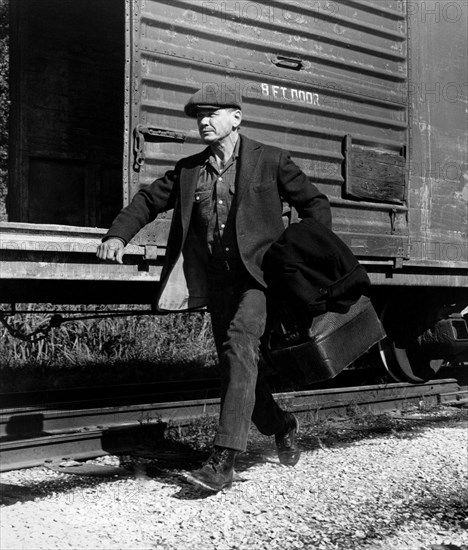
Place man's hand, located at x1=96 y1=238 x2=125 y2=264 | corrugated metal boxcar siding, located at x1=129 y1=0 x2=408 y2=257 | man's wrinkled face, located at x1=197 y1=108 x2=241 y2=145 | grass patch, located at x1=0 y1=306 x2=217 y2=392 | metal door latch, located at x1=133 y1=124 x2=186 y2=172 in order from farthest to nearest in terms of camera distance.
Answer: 1. grass patch, located at x1=0 y1=306 x2=217 y2=392
2. corrugated metal boxcar siding, located at x1=129 y1=0 x2=408 y2=257
3. metal door latch, located at x1=133 y1=124 x2=186 y2=172
4. man's wrinkled face, located at x1=197 y1=108 x2=241 y2=145
5. man's hand, located at x1=96 y1=238 x2=125 y2=264

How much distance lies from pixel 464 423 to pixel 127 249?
9.25ft

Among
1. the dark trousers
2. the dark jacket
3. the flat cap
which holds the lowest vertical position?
the dark trousers

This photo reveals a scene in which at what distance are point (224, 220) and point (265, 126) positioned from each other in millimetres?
1782

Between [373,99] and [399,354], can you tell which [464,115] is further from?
[399,354]

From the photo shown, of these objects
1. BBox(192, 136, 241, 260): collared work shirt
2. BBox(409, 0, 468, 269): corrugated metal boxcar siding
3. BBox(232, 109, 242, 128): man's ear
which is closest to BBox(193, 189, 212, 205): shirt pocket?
BBox(192, 136, 241, 260): collared work shirt

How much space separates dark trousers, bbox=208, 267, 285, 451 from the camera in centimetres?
400

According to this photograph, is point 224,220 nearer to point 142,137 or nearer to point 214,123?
point 214,123

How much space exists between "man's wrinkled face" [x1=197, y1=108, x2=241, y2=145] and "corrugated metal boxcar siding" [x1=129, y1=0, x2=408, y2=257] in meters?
1.07

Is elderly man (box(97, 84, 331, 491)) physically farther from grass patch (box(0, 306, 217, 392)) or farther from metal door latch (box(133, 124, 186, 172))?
grass patch (box(0, 306, 217, 392))

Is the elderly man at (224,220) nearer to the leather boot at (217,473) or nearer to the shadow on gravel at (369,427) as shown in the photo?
the leather boot at (217,473)

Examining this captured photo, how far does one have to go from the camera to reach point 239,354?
13.3ft

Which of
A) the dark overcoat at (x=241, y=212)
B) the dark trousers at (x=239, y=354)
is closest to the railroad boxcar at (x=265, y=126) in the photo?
the dark overcoat at (x=241, y=212)

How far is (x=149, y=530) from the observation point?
136 inches

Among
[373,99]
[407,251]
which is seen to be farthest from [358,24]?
[407,251]
